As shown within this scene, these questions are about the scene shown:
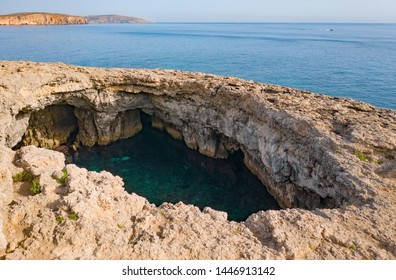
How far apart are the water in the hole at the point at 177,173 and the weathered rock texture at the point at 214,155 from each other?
121 centimetres

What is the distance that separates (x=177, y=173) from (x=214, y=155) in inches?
177

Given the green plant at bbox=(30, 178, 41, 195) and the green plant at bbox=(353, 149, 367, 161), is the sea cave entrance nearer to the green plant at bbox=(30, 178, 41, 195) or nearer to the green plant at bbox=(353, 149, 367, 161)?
the green plant at bbox=(353, 149, 367, 161)

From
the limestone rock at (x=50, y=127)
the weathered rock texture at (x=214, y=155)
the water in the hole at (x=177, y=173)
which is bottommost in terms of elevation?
the water in the hole at (x=177, y=173)

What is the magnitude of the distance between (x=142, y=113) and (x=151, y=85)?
7.59 m

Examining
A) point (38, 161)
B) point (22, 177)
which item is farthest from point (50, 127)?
point (22, 177)

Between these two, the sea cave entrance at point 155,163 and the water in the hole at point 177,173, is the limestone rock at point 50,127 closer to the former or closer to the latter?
the sea cave entrance at point 155,163

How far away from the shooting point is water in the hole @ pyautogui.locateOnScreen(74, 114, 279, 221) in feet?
75.0

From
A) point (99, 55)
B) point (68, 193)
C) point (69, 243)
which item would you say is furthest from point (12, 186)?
point (99, 55)

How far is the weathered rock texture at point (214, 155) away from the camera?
9.06 metres

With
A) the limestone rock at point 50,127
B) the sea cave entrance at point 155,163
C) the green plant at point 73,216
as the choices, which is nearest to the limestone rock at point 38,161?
the green plant at point 73,216

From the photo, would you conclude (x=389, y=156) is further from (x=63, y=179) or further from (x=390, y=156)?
(x=63, y=179)

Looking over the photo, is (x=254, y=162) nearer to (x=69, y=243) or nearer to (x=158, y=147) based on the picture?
(x=158, y=147)

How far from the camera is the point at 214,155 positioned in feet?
95.1

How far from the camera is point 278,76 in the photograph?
53.7 m
